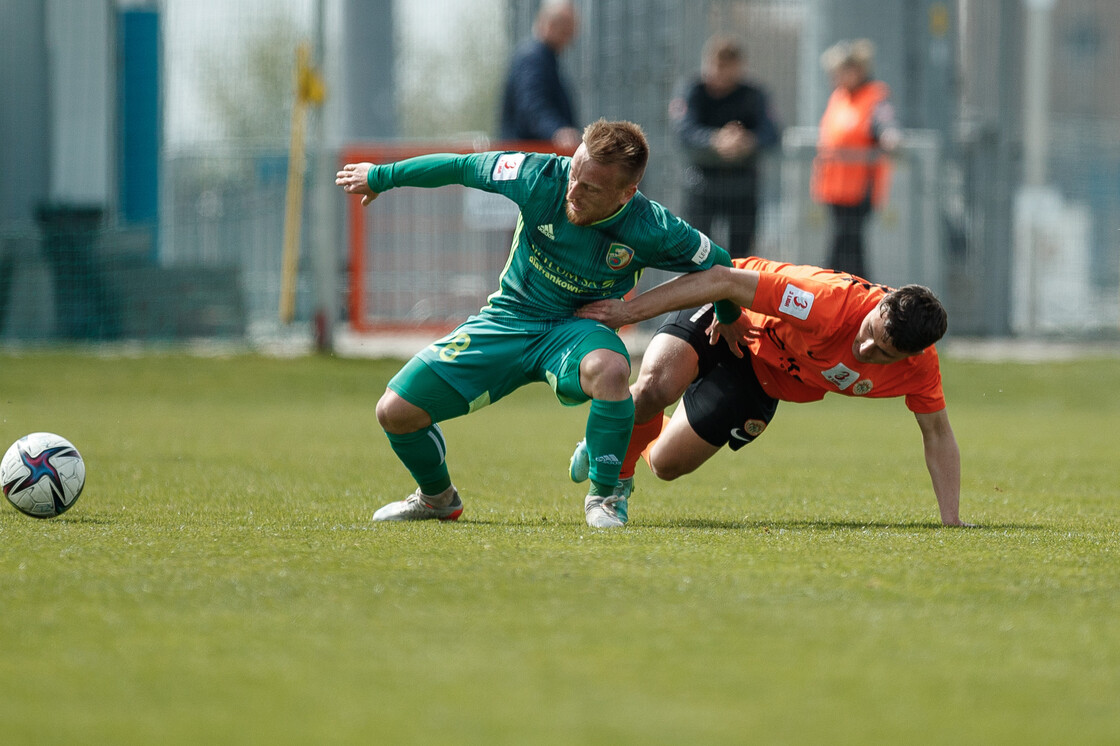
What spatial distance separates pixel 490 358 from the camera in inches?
211

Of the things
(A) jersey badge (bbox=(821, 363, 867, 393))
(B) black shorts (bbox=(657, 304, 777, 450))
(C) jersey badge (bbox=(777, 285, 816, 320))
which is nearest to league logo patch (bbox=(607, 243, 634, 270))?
(C) jersey badge (bbox=(777, 285, 816, 320))

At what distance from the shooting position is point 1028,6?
17.5 meters

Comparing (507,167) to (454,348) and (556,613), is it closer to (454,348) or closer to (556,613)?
(454,348)

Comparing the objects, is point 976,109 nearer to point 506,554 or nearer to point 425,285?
point 425,285

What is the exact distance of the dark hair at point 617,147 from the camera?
16.3ft

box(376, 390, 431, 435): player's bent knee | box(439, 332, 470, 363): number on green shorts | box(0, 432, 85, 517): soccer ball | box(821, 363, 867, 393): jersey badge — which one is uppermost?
box(439, 332, 470, 363): number on green shorts

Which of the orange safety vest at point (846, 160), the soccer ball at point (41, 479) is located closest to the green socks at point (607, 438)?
the soccer ball at point (41, 479)

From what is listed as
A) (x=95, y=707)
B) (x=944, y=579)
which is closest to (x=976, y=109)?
(x=944, y=579)

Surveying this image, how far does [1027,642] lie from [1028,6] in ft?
52.2

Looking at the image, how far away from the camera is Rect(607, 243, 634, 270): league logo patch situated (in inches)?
208

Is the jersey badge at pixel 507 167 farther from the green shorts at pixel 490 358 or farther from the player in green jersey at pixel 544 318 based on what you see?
the green shorts at pixel 490 358

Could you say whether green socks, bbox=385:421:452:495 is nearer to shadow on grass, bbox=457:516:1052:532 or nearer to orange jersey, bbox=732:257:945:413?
shadow on grass, bbox=457:516:1052:532

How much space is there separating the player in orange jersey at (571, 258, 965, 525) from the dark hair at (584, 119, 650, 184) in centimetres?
50

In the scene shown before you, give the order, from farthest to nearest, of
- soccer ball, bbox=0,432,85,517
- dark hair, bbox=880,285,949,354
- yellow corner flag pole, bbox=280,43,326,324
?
yellow corner flag pole, bbox=280,43,326,324 → soccer ball, bbox=0,432,85,517 → dark hair, bbox=880,285,949,354
